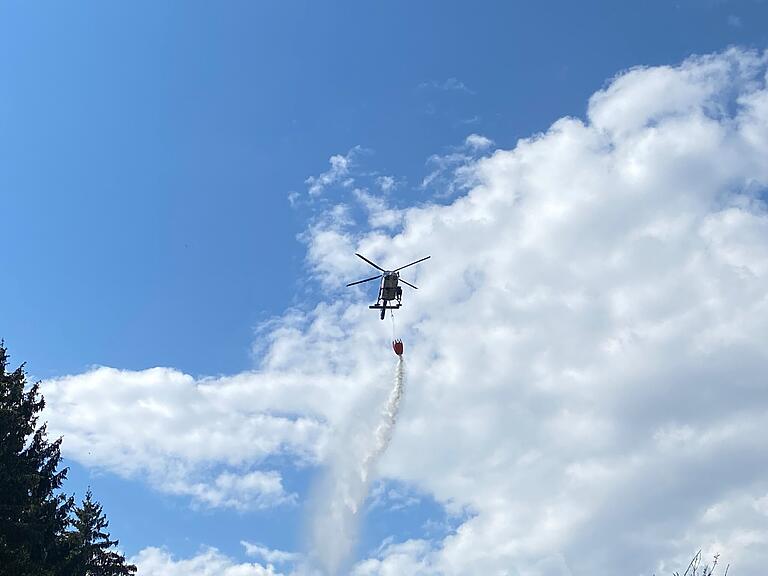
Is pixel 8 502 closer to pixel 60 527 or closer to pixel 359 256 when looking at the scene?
pixel 60 527

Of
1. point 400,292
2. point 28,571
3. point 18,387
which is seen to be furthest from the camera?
point 400,292

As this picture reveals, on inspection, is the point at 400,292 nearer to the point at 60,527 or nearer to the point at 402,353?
the point at 402,353

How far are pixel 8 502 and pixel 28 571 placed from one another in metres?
5.73

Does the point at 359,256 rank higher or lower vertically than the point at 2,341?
higher

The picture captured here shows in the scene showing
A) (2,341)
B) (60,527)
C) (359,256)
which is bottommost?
(60,527)

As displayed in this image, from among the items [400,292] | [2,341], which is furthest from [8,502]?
[400,292]

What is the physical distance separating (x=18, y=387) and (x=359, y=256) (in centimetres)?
3386

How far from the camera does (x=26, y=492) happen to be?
48.1 m

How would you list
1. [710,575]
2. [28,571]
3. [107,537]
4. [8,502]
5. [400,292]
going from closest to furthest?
[710,575]
[28,571]
[8,502]
[107,537]
[400,292]

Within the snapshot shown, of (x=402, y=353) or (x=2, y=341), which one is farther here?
(x=402, y=353)

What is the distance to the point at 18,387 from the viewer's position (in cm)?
5078

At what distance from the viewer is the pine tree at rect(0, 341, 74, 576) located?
148 feet

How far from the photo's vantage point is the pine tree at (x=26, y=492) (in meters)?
45.2

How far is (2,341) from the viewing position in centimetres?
5175
